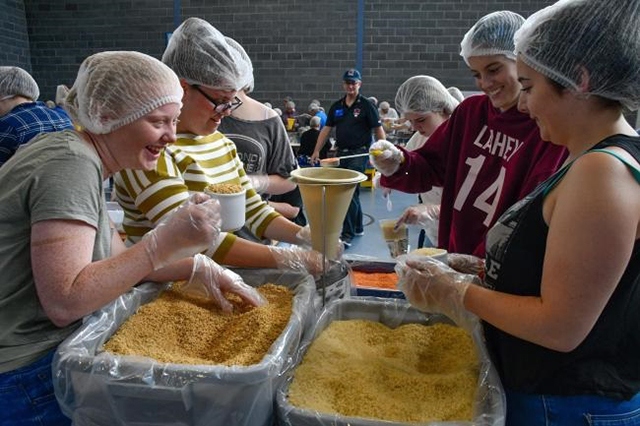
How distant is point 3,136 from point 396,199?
192 inches

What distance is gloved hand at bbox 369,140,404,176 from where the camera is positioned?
6.17 feet

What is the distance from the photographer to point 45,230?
2.95 ft

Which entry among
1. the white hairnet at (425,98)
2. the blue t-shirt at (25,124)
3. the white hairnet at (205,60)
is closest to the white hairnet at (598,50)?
the white hairnet at (205,60)

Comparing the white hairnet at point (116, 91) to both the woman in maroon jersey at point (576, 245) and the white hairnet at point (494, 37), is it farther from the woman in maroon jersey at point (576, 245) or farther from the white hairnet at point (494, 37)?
the white hairnet at point (494, 37)

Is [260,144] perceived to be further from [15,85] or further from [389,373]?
[15,85]

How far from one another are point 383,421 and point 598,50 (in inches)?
28.5

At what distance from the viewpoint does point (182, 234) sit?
41.5 inches

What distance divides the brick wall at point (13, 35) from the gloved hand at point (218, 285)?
29.2ft

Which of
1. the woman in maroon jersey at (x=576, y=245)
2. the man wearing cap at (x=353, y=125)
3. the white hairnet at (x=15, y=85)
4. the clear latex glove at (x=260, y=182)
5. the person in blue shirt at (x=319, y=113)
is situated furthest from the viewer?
the person in blue shirt at (x=319, y=113)

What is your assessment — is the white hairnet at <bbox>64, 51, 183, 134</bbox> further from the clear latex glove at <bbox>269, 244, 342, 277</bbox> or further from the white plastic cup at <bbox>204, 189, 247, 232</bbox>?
the clear latex glove at <bbox>269, 244, 342, 277</bbox>

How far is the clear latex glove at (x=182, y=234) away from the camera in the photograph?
3.34ft

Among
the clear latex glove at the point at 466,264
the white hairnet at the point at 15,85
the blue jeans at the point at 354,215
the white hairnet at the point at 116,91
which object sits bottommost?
the blue jeans at the point at 354,215

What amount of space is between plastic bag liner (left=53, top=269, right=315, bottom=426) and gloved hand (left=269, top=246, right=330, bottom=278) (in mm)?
414

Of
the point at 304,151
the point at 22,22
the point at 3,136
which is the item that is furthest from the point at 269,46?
the point at 3,136
